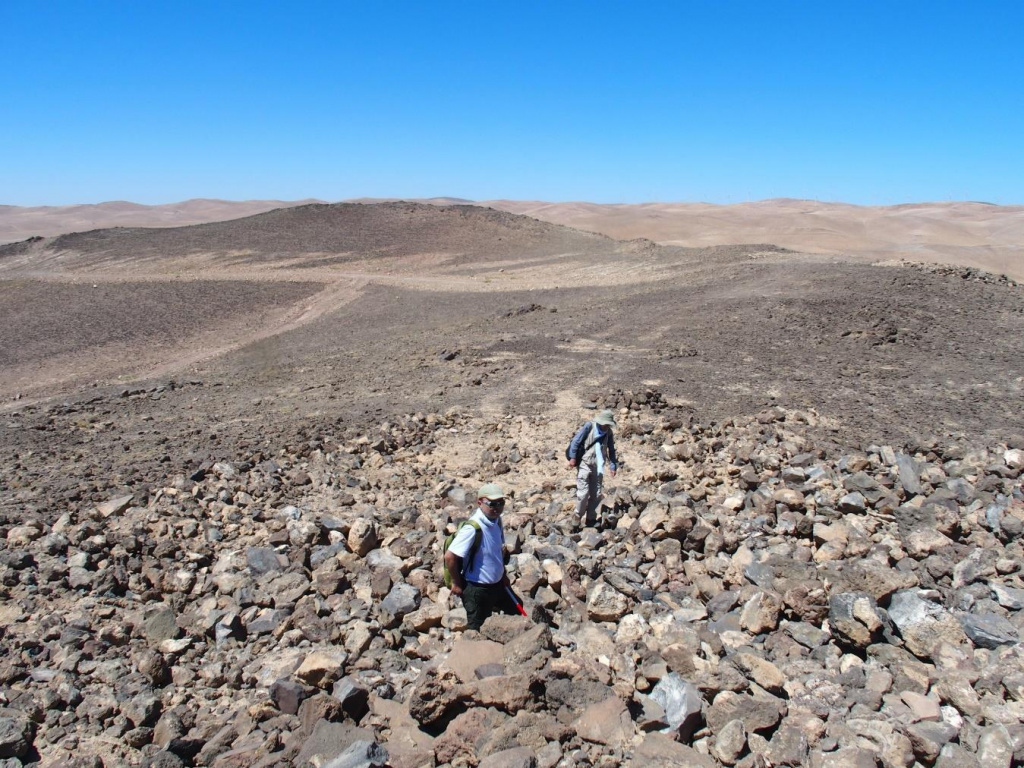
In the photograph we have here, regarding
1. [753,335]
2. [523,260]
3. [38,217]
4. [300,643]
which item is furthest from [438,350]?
[38,217]

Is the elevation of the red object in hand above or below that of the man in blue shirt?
below

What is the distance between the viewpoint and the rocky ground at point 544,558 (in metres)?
3.85

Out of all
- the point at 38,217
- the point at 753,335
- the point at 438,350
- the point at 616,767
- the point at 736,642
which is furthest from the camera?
the point at 38,217

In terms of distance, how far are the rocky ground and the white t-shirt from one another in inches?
11.7

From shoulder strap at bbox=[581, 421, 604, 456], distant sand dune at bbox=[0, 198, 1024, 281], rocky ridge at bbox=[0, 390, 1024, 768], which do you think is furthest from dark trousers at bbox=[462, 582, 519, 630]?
distant sand dune at bbox=[0, 198, 1024, 281]

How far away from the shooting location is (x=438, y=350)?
1539 cm

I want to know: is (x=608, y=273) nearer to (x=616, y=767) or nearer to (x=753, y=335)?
(x=753, y=335)

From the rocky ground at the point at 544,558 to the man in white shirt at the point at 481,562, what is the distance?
0.73ft

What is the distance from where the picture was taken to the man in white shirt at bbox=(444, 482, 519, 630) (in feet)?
15.0

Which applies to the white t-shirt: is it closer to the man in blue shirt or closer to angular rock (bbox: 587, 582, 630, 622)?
angular rock (bbox: 587, 582, 630, 622)

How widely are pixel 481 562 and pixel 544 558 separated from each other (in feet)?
5.11

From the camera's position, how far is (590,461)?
6.96m

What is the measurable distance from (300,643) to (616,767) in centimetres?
247

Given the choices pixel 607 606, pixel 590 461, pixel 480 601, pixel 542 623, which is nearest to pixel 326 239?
pixel 590 461
